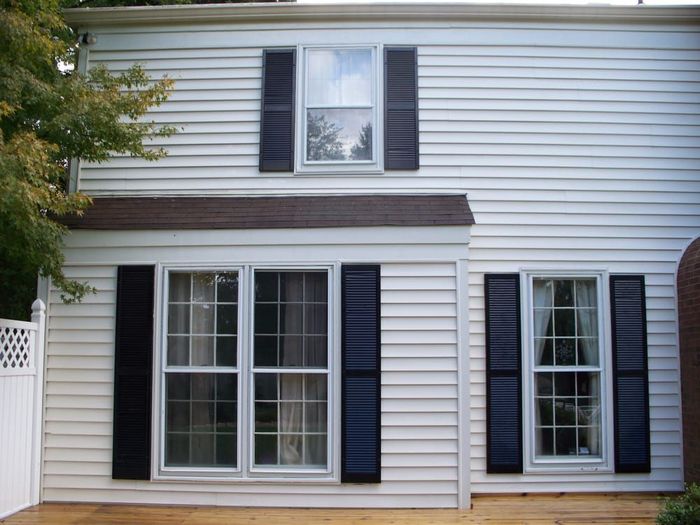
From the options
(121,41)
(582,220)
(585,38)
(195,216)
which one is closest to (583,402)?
(582,220)

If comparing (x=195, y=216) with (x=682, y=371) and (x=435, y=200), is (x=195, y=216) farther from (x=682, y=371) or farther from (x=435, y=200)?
(x=682, y=371)

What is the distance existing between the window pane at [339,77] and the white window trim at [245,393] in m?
1.85

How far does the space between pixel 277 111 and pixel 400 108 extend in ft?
4.23

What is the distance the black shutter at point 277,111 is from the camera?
7066 millimetres

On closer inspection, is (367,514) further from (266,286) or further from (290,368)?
(266,286)

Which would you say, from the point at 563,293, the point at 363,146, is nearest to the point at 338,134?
the point at 363,146

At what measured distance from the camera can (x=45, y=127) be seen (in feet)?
20.7

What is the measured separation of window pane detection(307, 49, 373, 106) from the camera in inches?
284

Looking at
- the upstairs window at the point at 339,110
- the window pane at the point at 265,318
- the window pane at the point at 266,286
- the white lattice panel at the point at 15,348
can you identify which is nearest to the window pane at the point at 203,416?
the window pane at the point at 265,318

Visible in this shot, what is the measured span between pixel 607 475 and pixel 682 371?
1.31m

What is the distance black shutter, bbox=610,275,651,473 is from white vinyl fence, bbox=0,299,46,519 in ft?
18.9

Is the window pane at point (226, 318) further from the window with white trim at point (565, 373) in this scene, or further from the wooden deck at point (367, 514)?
the window with white trim at point (565, 373)

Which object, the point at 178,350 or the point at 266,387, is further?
the point at 178,350

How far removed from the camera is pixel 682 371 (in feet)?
22.8
